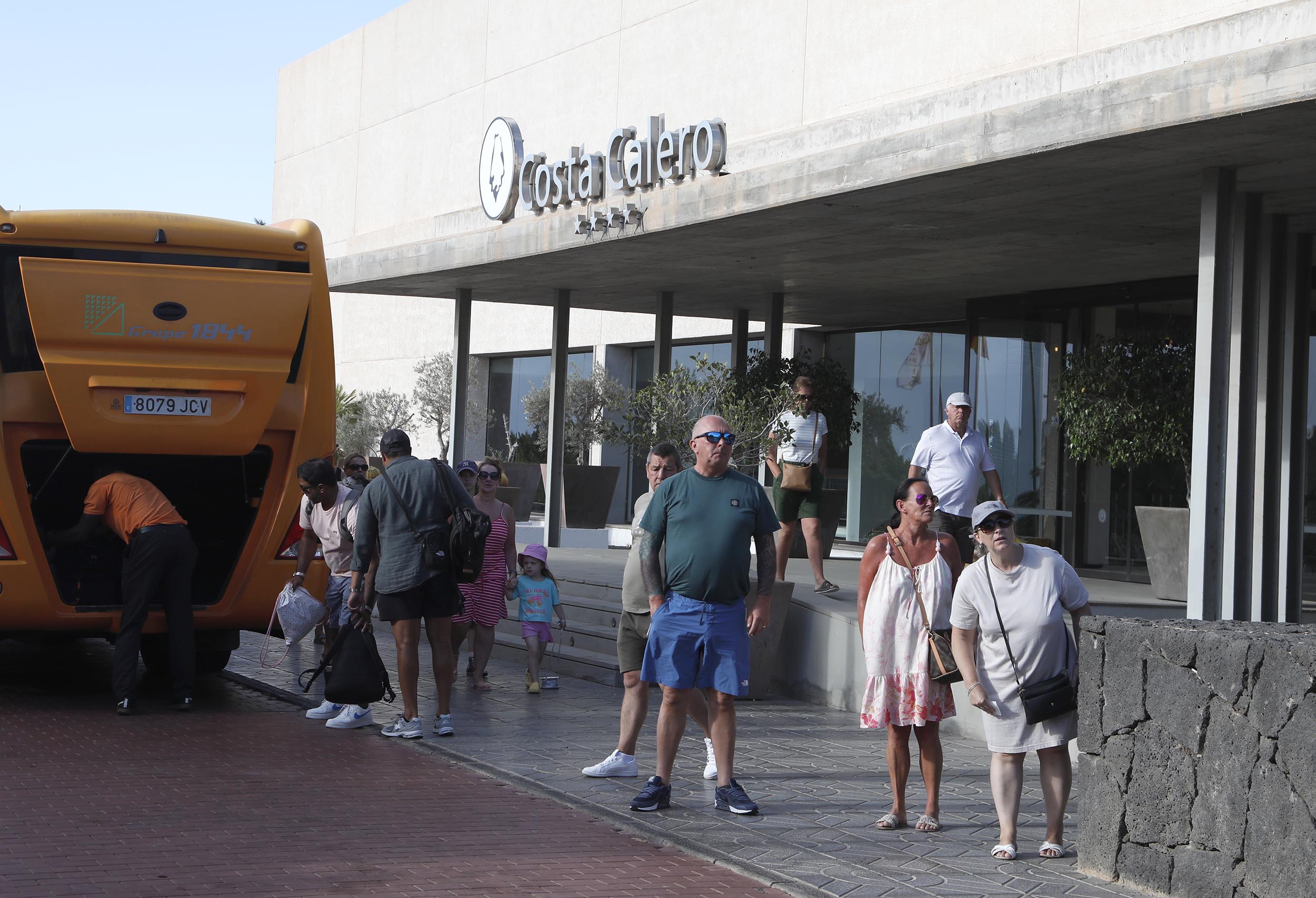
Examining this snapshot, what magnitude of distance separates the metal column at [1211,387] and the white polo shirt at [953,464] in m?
1.52

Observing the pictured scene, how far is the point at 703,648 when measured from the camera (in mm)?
7461

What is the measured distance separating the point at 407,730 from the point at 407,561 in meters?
1.11

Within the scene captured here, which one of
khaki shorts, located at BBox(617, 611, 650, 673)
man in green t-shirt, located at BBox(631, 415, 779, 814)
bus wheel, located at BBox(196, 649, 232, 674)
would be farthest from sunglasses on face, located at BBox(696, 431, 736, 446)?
bus wheel, located at BBox(196, 649, 232, 674)

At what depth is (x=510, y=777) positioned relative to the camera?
827 centimetres

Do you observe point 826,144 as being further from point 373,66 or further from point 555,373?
point 373,66

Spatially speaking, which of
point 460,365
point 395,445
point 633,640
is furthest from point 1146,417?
point 460,365

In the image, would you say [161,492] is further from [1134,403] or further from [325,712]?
[1134,403]

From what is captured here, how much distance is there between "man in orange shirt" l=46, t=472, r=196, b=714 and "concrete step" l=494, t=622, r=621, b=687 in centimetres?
346

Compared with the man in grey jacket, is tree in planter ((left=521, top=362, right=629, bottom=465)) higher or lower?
higher

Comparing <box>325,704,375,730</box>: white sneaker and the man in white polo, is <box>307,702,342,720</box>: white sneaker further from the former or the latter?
the man in white polo

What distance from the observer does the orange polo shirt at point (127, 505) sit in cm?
1010

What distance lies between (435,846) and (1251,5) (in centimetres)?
961

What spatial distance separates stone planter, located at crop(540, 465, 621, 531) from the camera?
75.0 ft

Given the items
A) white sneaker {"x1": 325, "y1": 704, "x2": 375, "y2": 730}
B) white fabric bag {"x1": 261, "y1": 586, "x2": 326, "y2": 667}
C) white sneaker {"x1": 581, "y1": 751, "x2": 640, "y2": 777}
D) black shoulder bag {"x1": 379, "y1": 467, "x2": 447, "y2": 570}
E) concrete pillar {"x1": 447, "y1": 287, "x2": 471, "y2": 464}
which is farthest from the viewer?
concrete pillar {"x1": 447, "y1": 287, "x2": 471, "y2": 464}
